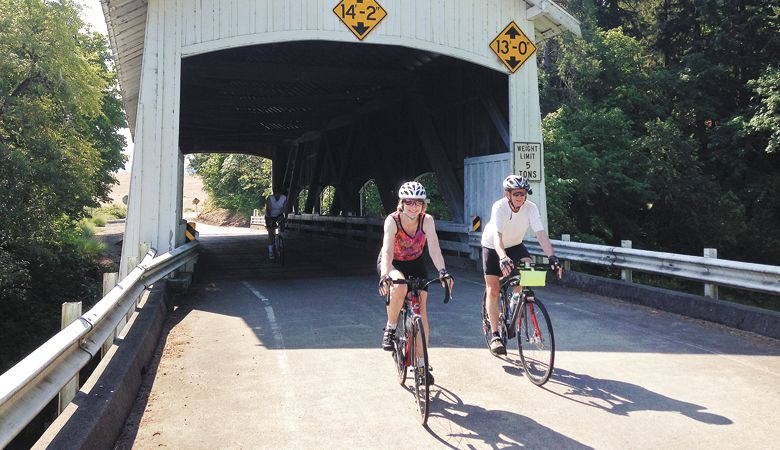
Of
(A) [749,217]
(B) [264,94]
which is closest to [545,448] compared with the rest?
(B) [264,94]

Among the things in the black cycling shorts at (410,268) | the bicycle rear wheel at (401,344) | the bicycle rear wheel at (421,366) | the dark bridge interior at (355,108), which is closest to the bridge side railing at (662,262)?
the dark bridge interior at (355,108)

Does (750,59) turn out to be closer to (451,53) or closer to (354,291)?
(451,53)

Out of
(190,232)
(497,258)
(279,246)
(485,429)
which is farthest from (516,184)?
(279,246)

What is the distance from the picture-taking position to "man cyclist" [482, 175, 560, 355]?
17.7ft

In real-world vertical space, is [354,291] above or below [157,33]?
below

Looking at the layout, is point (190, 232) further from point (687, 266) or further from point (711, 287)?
point (711, 287)

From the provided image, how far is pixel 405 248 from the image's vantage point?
15.7 ft

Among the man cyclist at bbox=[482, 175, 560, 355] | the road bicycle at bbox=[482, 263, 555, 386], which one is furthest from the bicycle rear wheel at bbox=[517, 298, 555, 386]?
the man cyclist at bbox=[482, 175, 560, 355]

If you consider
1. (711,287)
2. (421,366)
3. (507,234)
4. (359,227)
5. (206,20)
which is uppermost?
(206,20)

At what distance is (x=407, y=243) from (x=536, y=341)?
1.50m

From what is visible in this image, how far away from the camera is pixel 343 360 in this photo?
5.86 m

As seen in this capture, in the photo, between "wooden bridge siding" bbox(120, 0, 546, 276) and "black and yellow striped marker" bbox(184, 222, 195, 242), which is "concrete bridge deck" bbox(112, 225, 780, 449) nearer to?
"wooden bridge siding" bbox(120, 0, 546, 276)

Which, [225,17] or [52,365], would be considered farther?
[225,17]

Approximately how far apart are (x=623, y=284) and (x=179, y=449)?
7.53 m
